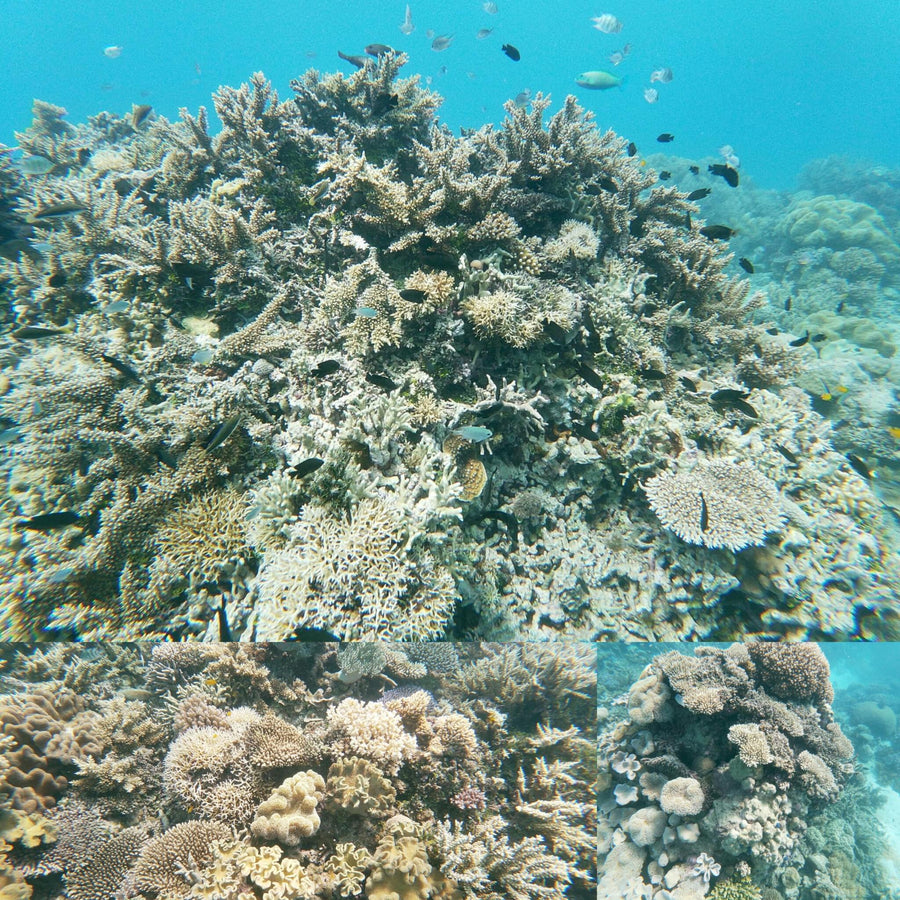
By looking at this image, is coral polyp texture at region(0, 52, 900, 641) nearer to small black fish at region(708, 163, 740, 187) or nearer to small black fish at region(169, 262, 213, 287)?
small black fish at region(169, 262, 213, 287)

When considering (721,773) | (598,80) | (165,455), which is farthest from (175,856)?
(598,80)

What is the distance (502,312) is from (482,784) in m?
3.99

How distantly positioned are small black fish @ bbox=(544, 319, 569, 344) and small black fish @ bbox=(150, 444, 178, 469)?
3666 mm

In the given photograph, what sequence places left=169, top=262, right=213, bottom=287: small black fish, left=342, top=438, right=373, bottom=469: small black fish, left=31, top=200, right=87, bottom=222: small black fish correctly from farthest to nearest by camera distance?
left=31, top=200, right=87, bottom=222: small black fish → left=169, top=262, right=213, bottom=287: small black fish → left=342, top=438, right=373, bottom=469: small black fish

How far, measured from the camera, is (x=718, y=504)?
4266 mm

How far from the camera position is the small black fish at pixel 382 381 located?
13.4ft

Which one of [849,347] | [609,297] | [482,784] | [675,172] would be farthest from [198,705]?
[675,172]

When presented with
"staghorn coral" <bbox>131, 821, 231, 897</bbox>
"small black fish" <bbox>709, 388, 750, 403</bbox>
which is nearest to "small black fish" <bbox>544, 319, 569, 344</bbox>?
"small black fish" <bbox>709, 388, 750, 403</bbox>

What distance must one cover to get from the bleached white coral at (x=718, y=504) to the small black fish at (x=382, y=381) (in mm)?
2635

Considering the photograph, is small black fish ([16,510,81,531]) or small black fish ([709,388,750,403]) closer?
small black fish ([16,510,81,531])

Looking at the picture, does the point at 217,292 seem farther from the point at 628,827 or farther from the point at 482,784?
the point at 628,827

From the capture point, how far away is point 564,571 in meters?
4.17

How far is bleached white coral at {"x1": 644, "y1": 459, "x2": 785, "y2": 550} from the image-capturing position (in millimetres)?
4137

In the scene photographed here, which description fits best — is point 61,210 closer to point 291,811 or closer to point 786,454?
point 291,811
